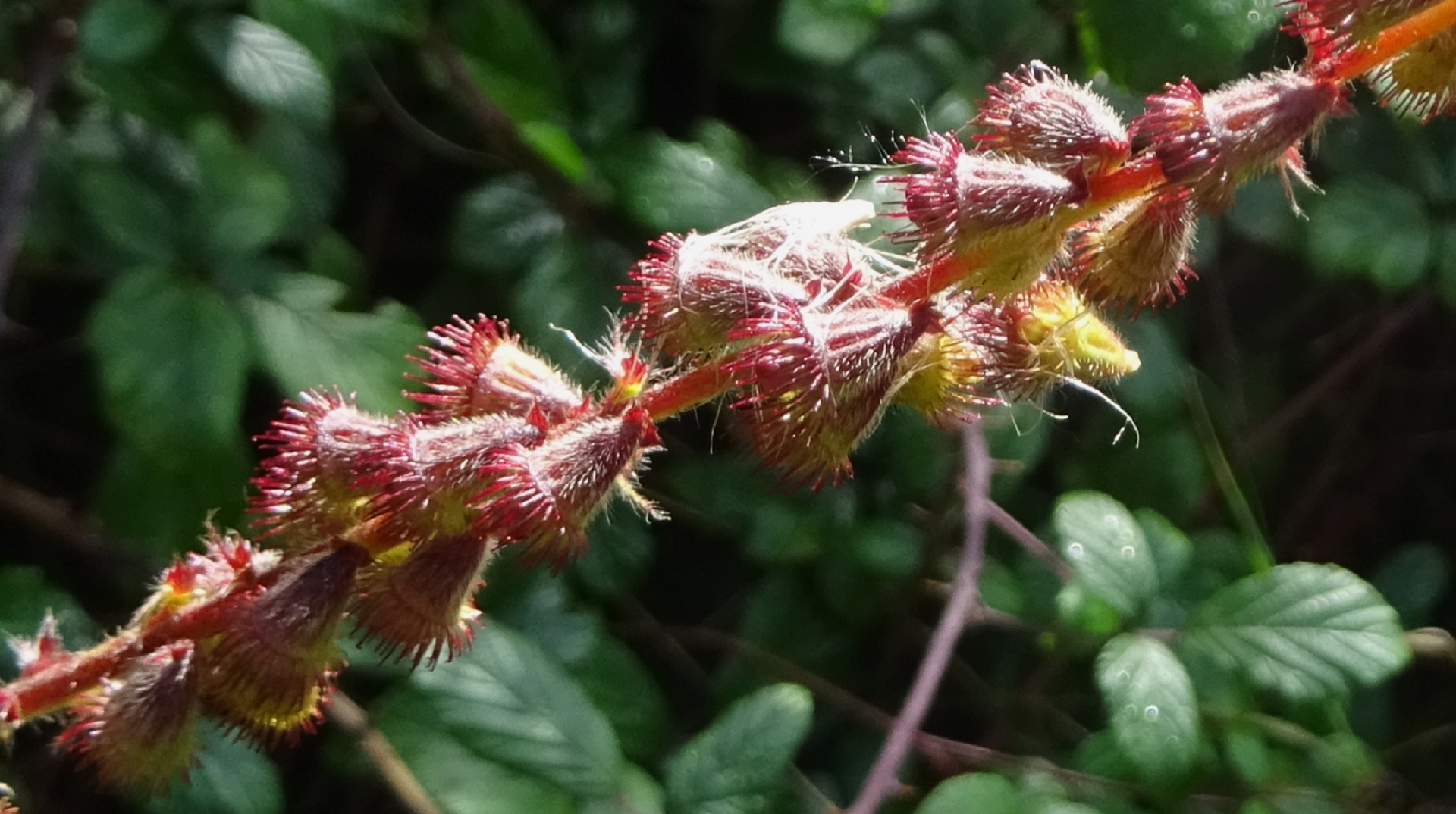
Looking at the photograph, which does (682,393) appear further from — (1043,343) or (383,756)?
(383,756)

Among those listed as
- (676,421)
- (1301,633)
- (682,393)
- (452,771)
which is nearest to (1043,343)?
(682,393)

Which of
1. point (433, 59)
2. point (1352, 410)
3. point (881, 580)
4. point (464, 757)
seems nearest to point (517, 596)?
point (464, 757)

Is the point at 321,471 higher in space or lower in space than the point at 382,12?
lower

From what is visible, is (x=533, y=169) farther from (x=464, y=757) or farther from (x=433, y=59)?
(x=464, y=757)

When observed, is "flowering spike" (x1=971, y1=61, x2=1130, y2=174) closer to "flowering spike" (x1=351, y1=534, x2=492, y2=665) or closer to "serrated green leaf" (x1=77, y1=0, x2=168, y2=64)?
"flowering spike" (x1=351, y1=534, x2=492, y2=665)

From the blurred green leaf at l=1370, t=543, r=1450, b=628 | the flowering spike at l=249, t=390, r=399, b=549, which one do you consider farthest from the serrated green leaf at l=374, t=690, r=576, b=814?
the blurred green leaf at l=1370, t=543, r=1450, b=628

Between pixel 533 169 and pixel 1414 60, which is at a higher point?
pixel 1414 60

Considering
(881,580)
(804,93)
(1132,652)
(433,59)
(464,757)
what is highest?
(804,93)

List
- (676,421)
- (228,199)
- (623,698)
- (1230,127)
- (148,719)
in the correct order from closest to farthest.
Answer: (1230,127) < (148,719) < (228,199) < (623,698) < (676,421)
